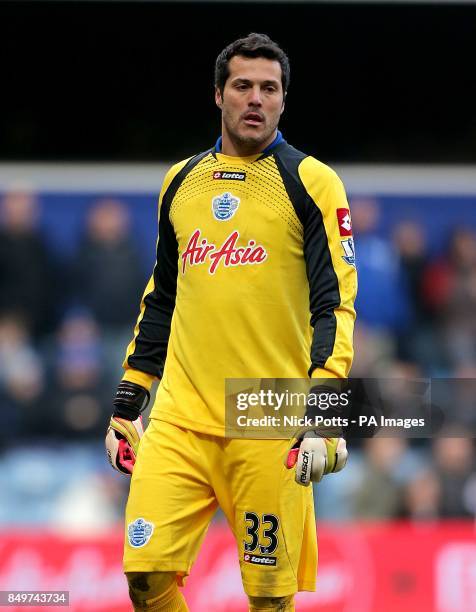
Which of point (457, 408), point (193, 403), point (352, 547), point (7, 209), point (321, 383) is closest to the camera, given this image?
point (321, 383)

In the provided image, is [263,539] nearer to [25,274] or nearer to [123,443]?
[123,443]

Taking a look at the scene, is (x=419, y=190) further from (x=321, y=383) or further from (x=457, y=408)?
(x=321, y=383)

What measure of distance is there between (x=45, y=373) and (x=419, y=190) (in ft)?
10.8

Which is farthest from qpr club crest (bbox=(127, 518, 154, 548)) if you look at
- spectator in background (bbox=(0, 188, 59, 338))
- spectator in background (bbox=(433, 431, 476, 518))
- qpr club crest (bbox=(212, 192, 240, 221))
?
spectator in background (bbox=(0, 188, 59, 338))

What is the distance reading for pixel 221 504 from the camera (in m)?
4.45

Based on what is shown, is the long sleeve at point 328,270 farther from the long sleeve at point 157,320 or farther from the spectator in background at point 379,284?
the spectator in background at point 379,284

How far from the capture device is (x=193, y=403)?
14.7 ft

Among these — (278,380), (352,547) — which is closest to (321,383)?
(278,380)

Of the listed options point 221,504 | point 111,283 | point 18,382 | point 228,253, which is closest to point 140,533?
point 221,504

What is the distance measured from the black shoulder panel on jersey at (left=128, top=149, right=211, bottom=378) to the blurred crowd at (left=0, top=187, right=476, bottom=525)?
411cm

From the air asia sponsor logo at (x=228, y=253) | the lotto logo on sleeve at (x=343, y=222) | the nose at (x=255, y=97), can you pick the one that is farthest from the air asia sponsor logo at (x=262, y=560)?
the nose at (x=255, y=97)

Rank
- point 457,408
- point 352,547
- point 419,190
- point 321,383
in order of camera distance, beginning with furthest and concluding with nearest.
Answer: point 419,190 < point 457,408 < point 352,547 < point 321,383

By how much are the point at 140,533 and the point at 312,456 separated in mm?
648

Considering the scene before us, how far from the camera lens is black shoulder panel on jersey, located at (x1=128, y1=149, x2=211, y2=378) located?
4719mm
